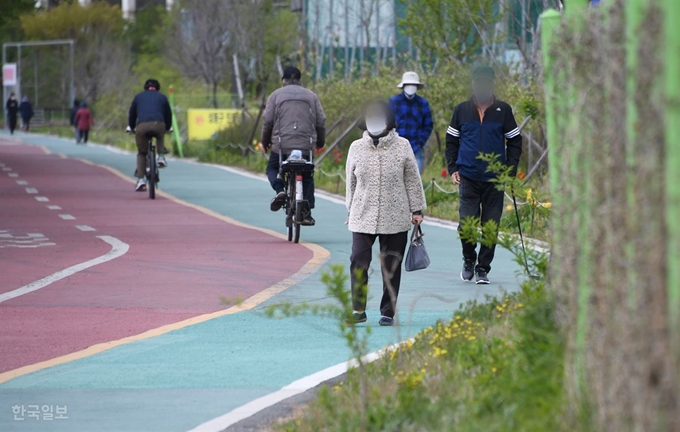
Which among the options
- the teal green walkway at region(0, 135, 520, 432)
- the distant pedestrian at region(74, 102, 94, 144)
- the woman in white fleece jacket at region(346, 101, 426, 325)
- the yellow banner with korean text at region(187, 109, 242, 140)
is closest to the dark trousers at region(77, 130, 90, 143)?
the distant pedestrian at region(74, 102, 94, 144)

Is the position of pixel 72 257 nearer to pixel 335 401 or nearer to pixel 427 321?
pixel 427 321

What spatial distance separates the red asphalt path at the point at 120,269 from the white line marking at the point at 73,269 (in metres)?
0.10

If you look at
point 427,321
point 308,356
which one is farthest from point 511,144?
point 308,356

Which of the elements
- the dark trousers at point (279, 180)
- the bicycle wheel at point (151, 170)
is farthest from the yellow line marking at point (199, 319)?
the bicycle wheel at point (151, 170)

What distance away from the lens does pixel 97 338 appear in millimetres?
9273

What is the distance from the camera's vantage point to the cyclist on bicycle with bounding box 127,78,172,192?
22.3 meters

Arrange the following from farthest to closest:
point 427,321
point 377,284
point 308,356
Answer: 1. point 377,284
2. point 427,321
3. point 308,356

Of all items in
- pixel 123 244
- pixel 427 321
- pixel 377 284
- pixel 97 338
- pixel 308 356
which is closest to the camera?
pixel 308 356

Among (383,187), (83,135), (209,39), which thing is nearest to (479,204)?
(383,187)

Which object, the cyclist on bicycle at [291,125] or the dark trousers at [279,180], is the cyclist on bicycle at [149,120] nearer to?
the dark trousers at [279,180]

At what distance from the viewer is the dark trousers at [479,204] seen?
12.0m

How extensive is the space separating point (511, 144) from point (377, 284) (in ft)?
5.18

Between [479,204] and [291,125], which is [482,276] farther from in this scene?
[291,125]

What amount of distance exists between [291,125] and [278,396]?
8.60 m
